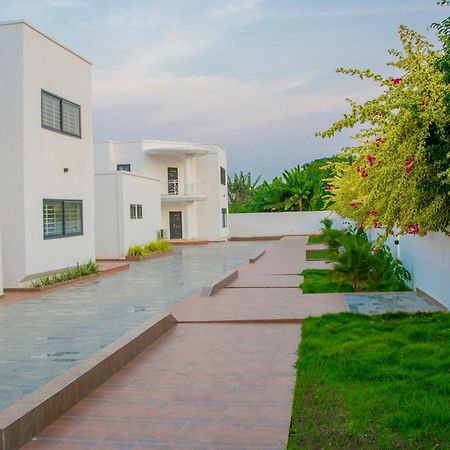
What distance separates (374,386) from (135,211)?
21.4 metres

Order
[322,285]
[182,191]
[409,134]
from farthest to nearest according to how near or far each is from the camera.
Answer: [182,191]
[322,285]
[409,134]

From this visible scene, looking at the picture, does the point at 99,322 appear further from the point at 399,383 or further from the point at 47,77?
the point at 47,77

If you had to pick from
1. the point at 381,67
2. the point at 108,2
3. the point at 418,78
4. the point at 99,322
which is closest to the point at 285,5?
the point at 108,2

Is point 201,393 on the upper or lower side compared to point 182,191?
lower

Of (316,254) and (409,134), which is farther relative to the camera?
(316,254)

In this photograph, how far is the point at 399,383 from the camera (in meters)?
5.71

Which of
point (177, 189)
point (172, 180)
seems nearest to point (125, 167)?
point (172, 180)

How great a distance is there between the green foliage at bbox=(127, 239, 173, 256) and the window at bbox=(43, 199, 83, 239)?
6800 millimetres

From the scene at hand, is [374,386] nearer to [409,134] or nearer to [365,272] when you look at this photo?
[409,134]

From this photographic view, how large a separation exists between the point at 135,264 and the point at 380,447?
1900 cm

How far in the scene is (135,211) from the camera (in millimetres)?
26422

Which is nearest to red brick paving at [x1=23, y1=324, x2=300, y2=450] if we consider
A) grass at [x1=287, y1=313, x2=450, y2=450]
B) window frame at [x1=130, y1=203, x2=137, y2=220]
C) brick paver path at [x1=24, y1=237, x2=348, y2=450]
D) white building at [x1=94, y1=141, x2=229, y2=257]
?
brick paver path at [x1=24, y1=237, x2=348, y2=450]

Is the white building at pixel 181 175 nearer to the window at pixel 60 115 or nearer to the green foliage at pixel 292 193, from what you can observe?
the green foliage at pixel 292 193

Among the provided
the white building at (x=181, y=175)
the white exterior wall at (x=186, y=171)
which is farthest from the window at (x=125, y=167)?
the white exterior wall at (x=186, y=171)
